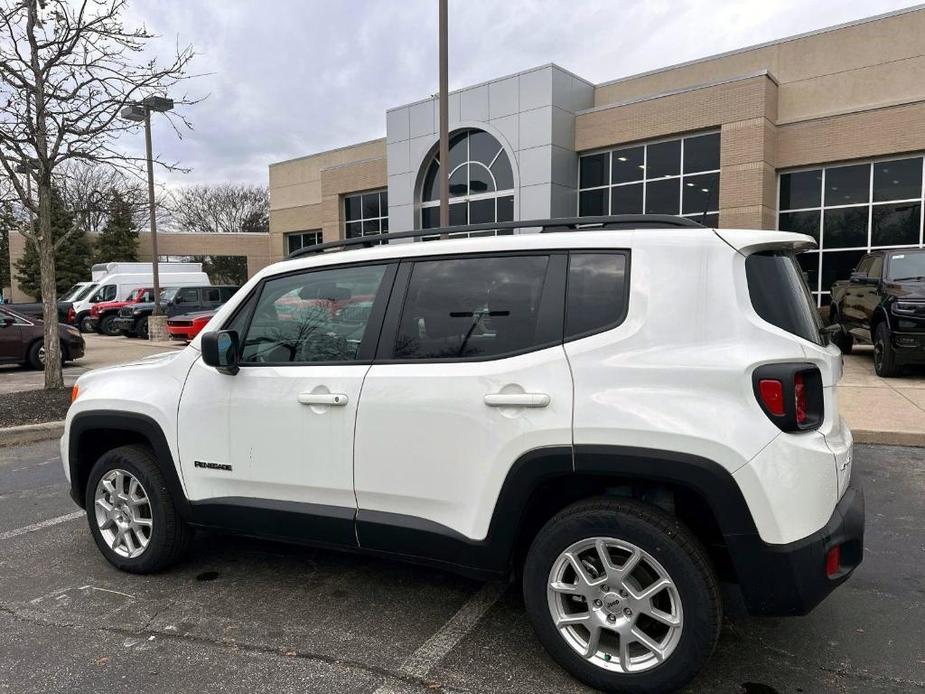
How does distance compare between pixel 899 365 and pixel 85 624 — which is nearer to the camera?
pixel 85 624

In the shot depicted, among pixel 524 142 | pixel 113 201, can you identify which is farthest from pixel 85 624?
pixel 524 142

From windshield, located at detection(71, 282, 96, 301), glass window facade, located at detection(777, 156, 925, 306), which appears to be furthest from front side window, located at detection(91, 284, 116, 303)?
glass window facade, located at detection(777, 156, 925, 306)

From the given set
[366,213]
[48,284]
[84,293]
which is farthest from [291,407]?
[84,293]

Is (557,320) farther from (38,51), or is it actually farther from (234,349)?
(38,51)

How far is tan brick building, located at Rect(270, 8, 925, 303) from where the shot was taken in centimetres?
1889

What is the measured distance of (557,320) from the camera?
2.81 meters

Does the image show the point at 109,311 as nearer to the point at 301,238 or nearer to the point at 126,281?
the point at 126,281

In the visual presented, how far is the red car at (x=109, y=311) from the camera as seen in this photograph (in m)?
25.9

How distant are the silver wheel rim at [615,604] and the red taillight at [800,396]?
2.44 feet

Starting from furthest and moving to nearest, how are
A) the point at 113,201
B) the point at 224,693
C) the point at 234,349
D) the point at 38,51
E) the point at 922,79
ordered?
the point at 922,79, the point at 113,201, the point at 38,51, the point at 234,349, the point at 224,693

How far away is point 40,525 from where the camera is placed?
193 inches

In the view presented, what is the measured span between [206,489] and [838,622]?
10.4ft

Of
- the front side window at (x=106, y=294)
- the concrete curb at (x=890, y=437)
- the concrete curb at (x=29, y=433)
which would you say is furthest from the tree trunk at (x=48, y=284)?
the front side window at (x=106, y=294)

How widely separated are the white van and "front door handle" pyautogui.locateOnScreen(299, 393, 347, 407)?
1040 inches
